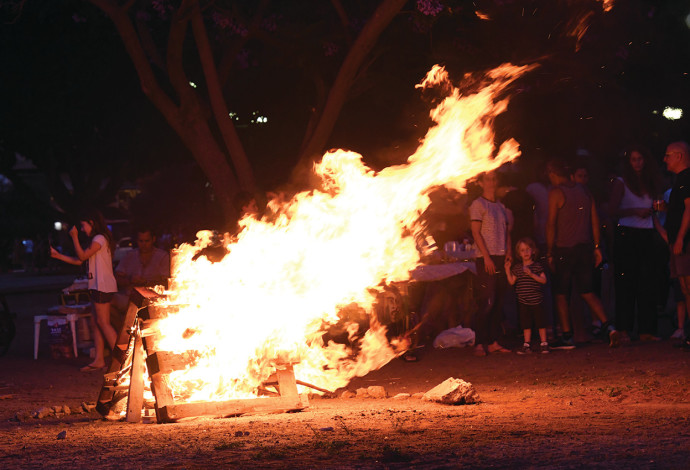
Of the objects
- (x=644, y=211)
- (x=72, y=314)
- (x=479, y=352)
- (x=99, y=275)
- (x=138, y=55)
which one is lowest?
(x=479, y=352)

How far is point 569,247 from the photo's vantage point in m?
11.7

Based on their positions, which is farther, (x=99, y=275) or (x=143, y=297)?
(x=99, y=275)

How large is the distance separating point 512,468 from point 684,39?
2087 centimetres

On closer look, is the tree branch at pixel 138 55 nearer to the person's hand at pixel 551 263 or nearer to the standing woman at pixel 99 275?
the standing woman at pixel 99 275

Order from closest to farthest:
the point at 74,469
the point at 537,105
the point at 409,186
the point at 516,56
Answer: the point at 74,469
the point at 409,186
the point at 516,56
the point at 537,105

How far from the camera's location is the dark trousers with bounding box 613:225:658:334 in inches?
465

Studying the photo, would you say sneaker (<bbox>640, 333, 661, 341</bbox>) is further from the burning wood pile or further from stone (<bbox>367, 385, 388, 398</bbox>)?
stone (<bbox>367, 385, 388, 398</bbox>)

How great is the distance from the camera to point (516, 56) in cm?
1503

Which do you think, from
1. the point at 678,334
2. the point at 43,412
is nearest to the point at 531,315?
the point at 678,334

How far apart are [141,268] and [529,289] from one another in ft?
17.0

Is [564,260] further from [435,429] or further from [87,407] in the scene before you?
[87,407]

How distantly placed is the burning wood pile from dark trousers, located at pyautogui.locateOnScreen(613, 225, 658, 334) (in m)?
2.31

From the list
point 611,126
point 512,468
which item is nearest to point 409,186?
point 512,468

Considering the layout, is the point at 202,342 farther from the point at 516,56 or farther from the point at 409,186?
the point at 516,56
